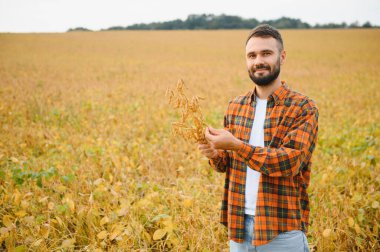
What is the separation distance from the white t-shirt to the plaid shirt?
3 cm

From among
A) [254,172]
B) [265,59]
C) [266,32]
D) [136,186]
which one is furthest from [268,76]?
[136,186]

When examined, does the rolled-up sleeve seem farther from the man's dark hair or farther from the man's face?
the man's dark hair

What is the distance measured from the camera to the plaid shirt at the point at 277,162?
159 centimetres

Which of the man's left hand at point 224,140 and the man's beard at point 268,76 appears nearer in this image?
the man's left hand at point 224,140

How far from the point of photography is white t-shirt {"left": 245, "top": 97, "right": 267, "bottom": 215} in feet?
5.95

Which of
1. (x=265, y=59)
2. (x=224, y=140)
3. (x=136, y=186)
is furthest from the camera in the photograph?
(x=136, y=186)

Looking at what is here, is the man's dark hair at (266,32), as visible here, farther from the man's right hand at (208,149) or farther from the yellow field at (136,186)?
the yellow field at (136,186)

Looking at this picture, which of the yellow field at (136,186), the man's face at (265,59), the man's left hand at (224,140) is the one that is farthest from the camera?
the yellow field at (136,186)

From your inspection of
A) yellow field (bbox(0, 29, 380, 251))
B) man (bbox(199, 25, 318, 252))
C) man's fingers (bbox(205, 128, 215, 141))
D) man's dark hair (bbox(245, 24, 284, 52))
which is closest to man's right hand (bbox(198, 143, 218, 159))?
man (bbox(199, 25, 318, 252))

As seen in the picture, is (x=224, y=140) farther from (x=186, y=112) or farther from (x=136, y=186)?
(x=136, y=186)

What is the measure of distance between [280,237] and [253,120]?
2.38ft

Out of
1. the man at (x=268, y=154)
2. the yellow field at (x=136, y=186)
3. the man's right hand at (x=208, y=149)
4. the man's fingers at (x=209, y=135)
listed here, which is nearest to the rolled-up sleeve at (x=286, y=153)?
the man at (x=268, y=154)

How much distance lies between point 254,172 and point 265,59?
27.6 inches

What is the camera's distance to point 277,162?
1569 mm
